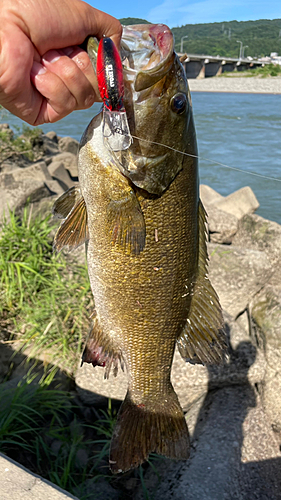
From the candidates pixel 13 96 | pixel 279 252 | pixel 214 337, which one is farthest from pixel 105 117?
pixel 279 252

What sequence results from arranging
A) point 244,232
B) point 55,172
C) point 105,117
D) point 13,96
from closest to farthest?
point 105,117, point 13,96, point 244,232, point 55,172

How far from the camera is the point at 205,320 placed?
2.02 m

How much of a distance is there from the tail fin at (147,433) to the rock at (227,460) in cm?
123

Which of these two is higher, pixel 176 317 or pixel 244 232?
pixel 176 317

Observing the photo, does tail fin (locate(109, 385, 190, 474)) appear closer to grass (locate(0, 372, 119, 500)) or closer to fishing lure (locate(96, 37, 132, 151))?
grass (locate(0, 372, 119, 500))

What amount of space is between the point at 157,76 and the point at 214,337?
1.24m

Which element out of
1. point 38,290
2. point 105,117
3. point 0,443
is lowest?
point 0,443

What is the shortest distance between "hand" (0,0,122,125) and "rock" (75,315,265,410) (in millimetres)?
2821

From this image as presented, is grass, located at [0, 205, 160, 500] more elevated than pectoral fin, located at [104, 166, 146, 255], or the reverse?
pectoral fin, located at [104, 166, 146, 255]

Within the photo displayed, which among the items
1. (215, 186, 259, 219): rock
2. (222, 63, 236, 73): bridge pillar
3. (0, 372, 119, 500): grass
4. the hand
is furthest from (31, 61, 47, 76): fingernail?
(222, 63, 236, 73): bridge pillar

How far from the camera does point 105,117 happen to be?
1566 millimetres

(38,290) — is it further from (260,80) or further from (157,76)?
(260,80)

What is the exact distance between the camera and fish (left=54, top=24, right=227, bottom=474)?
5.37 ft

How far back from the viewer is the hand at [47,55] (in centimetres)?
153
